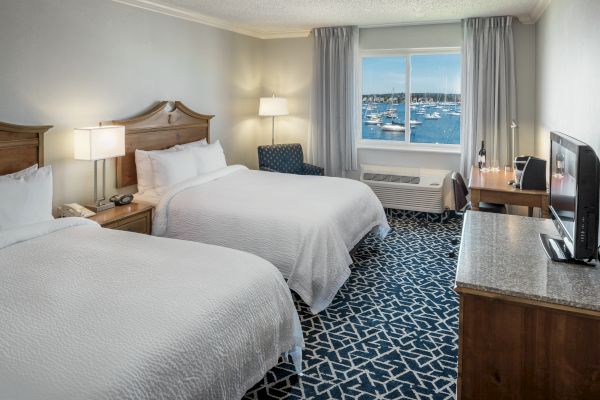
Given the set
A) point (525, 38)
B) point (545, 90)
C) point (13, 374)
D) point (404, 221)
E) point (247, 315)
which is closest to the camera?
point (13, 374)

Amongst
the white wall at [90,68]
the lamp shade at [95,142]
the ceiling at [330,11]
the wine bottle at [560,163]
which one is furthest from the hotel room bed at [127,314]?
the ceiling at [330,11]

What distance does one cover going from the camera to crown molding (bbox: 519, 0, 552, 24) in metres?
4.37

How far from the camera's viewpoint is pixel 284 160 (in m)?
5.88

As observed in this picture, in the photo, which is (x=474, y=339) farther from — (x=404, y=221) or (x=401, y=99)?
(x=401, y=99)

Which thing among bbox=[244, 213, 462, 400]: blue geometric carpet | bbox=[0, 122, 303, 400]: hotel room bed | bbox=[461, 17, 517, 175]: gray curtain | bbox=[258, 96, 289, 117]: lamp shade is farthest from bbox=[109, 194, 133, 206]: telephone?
bbox=[461, 17, 517, 175]: gray curtain

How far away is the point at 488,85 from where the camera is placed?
540cm

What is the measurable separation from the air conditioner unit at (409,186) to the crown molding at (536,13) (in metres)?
1.98

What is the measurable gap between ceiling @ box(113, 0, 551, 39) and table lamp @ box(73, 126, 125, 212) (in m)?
1.37

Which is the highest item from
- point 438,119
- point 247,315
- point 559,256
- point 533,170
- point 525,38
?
point 525,38

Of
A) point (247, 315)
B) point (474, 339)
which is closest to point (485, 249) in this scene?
point (474, 339)

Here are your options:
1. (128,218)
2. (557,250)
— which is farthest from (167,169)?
(557,250)

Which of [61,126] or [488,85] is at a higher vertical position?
[488,85]

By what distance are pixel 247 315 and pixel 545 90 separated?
403 cm

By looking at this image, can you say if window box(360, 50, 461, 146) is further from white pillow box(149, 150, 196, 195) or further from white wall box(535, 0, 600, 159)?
white pillow box(149, 150, 196, 195)
